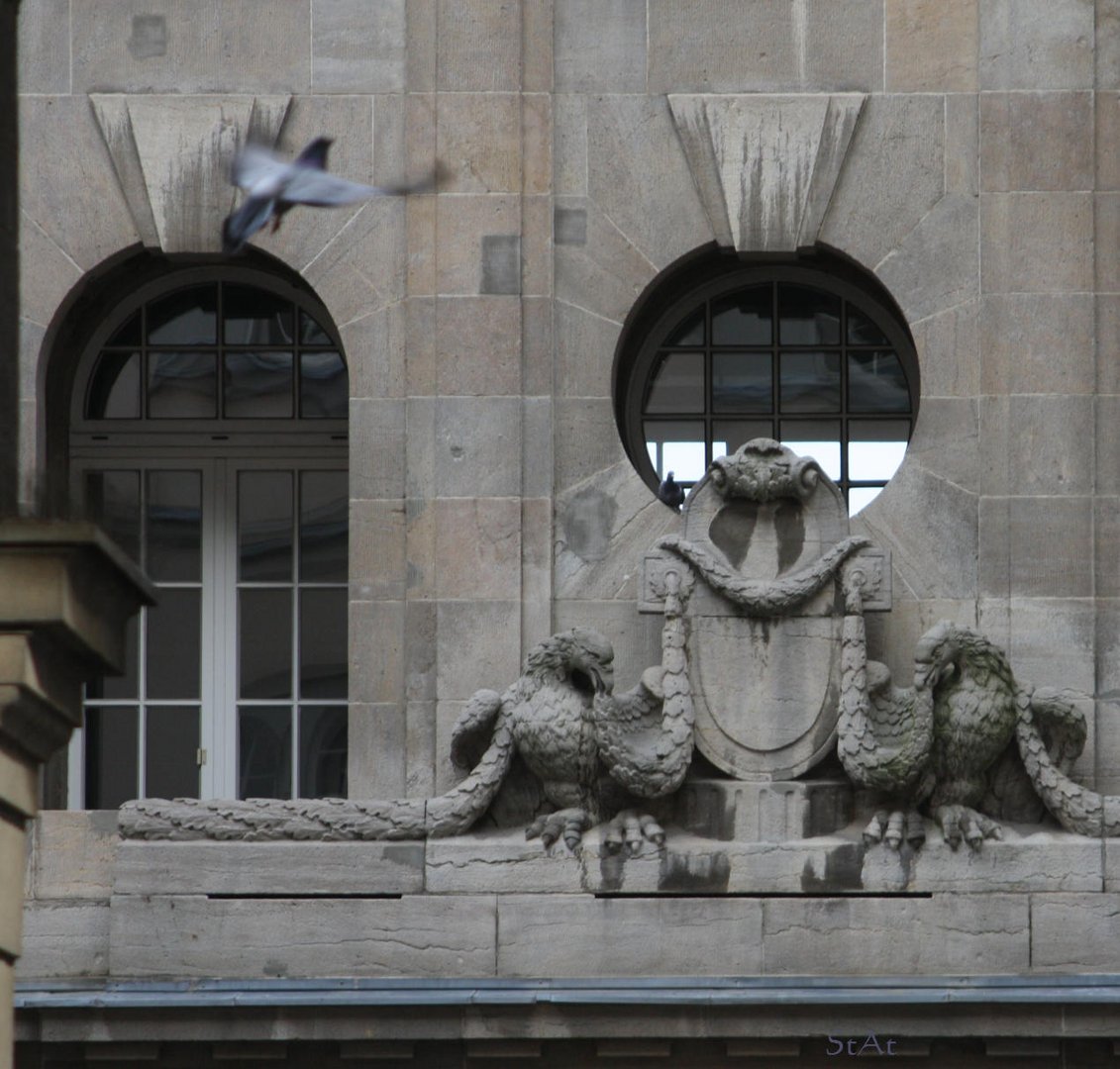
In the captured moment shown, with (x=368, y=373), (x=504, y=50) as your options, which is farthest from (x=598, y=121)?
(x=368, y=373)

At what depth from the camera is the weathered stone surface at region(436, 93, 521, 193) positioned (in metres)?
22.9

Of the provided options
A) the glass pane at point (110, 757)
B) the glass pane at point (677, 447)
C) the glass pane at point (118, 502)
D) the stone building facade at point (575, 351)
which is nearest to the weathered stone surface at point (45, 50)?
the stone building facade at point (575, 351)

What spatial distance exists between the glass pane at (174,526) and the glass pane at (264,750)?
104 cm

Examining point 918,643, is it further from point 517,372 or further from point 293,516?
point 293,516

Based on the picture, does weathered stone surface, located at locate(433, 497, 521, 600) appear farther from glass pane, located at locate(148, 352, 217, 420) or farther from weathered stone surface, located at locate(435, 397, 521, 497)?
glass pane, located at locate(148, 352, 217, 420)

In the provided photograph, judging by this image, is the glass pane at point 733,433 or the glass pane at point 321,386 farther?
the glass pane at point 321,386

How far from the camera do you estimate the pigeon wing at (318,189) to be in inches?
840

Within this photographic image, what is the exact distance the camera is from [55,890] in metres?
22.2

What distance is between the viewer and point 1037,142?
22.7 m

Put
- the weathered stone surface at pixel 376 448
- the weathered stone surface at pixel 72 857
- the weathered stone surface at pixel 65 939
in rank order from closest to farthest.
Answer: the weathered stone surface at pixel 65 939
the weathered stone surface at pixel 72 857
the weathered stone surface at pixel 376 448

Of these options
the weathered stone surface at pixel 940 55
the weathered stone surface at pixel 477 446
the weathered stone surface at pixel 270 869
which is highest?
the weathered stone surface at pixel 940 55

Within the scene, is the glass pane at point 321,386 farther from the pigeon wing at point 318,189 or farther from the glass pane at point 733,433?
the pigeon wing at point 318,189

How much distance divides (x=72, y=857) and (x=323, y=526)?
3.13 metres

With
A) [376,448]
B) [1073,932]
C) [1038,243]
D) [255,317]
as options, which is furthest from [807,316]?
[1073,932]
